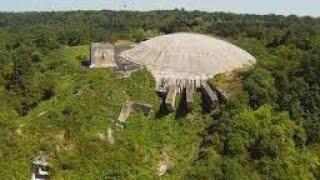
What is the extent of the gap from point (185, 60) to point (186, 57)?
13.0 inches

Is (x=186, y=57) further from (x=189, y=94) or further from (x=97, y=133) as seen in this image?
(x=97, y=133)

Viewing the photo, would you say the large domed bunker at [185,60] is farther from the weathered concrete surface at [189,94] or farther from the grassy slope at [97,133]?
the grassy slope at [97,133]

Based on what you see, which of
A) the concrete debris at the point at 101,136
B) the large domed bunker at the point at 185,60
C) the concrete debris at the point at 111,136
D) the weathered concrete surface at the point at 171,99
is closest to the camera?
the concrete debris at the point at 101,136

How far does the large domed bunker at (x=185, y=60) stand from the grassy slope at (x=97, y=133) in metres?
1.23

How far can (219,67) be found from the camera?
35.2 m

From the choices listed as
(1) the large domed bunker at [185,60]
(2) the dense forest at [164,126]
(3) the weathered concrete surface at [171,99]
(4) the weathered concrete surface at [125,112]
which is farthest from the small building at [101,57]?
(4) the weathered concrete surface at [125,112]

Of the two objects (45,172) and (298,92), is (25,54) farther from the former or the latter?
(298,92)

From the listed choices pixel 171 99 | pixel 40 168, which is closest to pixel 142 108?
pixel 171 99

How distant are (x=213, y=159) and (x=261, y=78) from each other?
737 cm

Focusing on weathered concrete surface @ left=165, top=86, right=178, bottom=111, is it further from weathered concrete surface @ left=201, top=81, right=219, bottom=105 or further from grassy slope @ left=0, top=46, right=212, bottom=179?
weathered concrete surface @ left=201, top=81, right=219, bottom=105

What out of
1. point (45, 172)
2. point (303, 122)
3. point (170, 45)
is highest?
point (170, 45)

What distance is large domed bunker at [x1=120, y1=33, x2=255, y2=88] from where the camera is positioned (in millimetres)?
34094

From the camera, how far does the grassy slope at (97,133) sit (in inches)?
1047

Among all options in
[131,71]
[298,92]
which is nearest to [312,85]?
[298,92]
